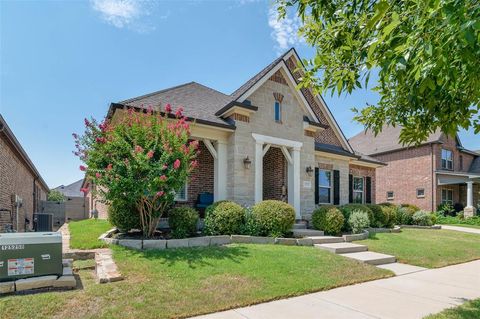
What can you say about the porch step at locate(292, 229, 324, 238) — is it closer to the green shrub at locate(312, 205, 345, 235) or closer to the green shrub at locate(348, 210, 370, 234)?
the green shrub at locate(312, 205, 345, 235)

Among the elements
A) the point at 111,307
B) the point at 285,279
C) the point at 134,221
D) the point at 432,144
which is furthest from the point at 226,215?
the point at 432,144

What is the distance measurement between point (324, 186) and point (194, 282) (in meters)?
10.7

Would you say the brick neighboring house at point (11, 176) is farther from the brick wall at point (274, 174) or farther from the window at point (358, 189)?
the window at point (358, 189)

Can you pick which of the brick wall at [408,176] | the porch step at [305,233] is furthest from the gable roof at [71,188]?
the porch step at [305,233]

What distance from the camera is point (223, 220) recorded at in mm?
8891

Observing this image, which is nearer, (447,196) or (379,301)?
(379,301)

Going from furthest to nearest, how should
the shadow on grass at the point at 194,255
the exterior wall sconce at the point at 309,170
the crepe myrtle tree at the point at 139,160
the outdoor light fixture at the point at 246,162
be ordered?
the exterior wall sconce at the point at 309,170 < the outdoor light fixture at the point at 246,162 < the crepe myrtle tree at the point at 139,160 < the shadow on grass at the point at 194,255

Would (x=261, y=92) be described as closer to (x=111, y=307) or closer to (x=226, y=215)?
(x=226, y=215)

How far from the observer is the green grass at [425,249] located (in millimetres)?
8719

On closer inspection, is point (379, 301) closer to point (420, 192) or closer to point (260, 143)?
point (260, 143)

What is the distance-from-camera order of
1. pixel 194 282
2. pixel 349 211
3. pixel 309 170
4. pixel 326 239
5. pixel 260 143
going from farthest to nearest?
pixel 309 170 < pixel 349 211 < pixel 260 143 < pixel 326 239 < pixel 194 282

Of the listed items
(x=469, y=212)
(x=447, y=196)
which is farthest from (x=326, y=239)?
(x=447, y=196)

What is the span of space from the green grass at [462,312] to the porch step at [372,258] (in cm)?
291

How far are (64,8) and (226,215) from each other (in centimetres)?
710
